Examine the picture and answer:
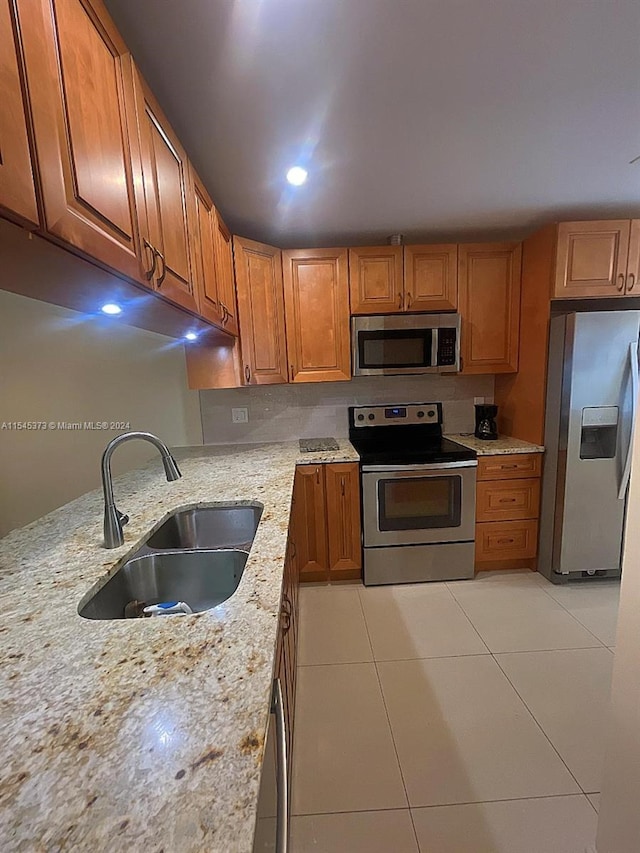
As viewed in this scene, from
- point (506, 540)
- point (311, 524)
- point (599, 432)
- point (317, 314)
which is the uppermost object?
point (317, 314)

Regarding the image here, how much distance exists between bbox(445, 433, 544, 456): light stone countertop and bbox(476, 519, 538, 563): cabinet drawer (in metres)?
0.50

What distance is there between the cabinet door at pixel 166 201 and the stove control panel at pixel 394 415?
169 centimetres

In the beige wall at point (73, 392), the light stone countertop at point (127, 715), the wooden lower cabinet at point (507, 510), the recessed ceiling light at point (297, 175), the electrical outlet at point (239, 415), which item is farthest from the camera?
the electrical outlet at point (239, 415)

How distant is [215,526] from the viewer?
1.57m

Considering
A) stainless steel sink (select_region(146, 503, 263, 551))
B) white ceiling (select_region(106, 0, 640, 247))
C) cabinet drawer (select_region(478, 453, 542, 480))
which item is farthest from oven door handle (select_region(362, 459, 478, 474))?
white ceiling (select_region(106, 0, 640, 247))

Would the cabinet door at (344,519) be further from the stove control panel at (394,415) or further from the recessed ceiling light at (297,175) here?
the recessed ceiling light at (297,175)

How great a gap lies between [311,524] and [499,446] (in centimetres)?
138

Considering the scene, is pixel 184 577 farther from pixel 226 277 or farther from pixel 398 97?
pixel 398 97

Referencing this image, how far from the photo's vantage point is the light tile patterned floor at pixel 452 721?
119 centimetres

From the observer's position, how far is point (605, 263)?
2320 mm

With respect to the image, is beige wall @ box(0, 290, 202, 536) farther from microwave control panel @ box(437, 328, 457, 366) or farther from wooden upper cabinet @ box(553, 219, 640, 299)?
wooden upper cabinet @ box(553, 219, 640, 299)

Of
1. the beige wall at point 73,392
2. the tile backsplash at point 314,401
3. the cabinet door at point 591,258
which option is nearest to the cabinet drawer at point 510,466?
the tile backsplash at point 314,401

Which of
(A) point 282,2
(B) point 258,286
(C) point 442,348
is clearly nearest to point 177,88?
(A) point 282,2

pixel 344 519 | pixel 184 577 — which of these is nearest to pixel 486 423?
pixel 344 519
